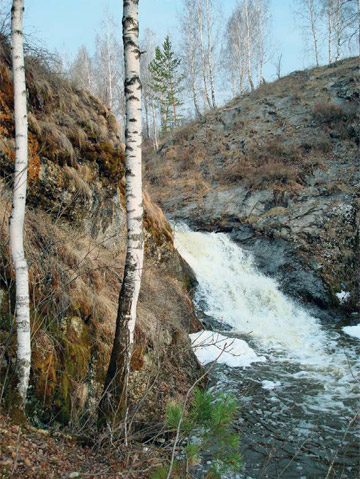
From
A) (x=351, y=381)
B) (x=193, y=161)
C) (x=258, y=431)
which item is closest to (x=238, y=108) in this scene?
(x=193, y=161)

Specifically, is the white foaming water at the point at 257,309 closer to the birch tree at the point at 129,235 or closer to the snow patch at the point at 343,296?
the snow patch at the point at 343,296

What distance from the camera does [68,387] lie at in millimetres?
3953

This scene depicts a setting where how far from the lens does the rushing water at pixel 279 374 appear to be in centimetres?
416

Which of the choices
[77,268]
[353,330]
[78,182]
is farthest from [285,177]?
[77,268]

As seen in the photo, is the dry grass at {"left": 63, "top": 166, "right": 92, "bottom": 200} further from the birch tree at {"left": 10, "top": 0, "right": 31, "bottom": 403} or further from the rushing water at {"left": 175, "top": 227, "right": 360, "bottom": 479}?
the rushing water at {"left": 175, "top": 227, "right": 360, "bottom": 479}

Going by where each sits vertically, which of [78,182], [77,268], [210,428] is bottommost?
[210,428]

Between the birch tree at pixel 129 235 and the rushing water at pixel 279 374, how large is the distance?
161 centimetres

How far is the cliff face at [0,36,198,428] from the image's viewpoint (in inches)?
153

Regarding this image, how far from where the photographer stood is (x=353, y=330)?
29.3ft

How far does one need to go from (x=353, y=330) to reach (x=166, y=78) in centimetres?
2510

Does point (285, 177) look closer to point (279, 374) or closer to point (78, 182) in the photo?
point (279, 374)

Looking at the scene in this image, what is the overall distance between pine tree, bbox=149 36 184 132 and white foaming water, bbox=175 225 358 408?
18.3 meters

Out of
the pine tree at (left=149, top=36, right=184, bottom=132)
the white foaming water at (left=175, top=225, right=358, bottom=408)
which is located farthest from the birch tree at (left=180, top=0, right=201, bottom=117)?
the white foaming water at (left=175, top=225, right=358, bottom=408)

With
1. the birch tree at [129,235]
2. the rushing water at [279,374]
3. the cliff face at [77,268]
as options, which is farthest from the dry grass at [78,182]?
the rushing water at [279,374]
